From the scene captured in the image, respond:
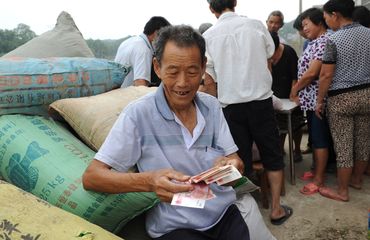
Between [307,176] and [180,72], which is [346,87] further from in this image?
[180,72]

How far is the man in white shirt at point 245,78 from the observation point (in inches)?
108

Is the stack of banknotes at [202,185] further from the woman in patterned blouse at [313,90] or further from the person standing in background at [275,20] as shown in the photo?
the person standing in background at [275,20]

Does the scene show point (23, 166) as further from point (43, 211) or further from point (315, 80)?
point (315, 80)

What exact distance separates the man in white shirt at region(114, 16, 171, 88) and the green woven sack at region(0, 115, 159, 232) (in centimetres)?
140

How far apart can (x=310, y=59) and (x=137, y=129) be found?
236 cm

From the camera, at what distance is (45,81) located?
6.64 ft

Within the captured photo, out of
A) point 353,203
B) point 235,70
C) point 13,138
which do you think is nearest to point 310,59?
point 235,70

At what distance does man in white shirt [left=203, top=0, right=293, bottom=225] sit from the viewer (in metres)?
2.76

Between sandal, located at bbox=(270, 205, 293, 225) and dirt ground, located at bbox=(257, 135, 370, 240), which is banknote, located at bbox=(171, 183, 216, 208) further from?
sandal, located at bbox=(270, 205, 293, 225)

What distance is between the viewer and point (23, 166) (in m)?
1.75

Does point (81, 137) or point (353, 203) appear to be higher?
point (81, 137)

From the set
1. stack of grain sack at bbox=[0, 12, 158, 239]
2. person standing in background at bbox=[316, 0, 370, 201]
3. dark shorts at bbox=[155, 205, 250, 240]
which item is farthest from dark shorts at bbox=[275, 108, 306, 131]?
dark shorts at bbox=[155, 205, 250, 240]

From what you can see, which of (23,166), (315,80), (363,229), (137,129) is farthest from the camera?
(315,80)

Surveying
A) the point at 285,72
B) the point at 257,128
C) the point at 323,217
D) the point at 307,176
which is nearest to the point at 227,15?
the point at 257,128
